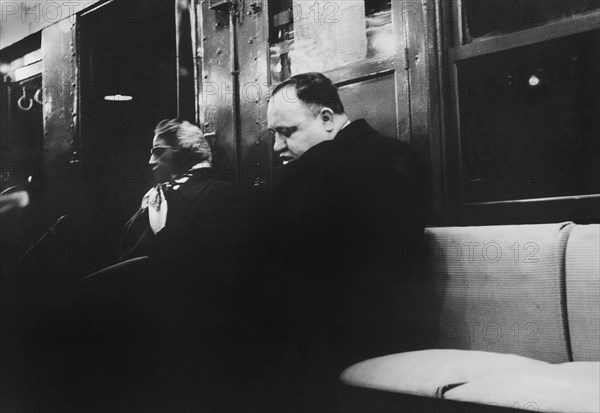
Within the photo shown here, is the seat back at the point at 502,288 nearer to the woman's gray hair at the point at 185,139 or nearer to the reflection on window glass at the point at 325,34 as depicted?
the reflection on window glass at the point at 325,34

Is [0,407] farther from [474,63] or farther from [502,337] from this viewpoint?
[474,63]

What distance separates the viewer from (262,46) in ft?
9.31

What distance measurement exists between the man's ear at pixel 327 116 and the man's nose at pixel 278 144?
241 mm

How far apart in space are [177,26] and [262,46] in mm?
440

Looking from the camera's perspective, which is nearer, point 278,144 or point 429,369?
point 429,369

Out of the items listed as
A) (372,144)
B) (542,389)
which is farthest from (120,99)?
(542,389)

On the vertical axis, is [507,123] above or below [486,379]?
above

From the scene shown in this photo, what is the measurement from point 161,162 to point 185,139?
165 millimetres

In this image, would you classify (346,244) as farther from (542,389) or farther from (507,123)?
(542,389)

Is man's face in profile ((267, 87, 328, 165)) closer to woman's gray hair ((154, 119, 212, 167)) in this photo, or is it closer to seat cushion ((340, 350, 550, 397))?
woman's gray hair ((154, 119, 212, 167))

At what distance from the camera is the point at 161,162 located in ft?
9.16

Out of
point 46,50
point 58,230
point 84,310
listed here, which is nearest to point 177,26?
point 46,50

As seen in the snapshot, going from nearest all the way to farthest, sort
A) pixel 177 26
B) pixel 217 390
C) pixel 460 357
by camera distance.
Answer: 1. pixel 460 357
2. pixel 217 390
3. pixel 177 26

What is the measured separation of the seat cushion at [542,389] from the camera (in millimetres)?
1475
